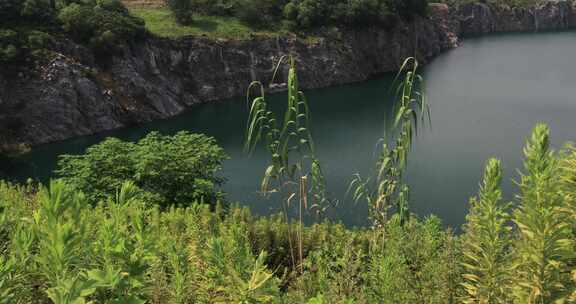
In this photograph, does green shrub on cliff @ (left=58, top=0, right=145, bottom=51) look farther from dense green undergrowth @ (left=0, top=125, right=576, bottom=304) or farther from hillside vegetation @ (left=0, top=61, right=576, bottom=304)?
dense green undergrowth @ (left=0, top=125, right=576, bottom=304)

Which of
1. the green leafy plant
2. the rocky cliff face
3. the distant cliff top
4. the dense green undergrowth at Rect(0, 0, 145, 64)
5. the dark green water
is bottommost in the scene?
the dark green water

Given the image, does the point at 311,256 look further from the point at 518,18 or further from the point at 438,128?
the point at 518,18

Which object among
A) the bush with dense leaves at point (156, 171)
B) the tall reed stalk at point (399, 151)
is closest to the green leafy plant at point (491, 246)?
the tall reed stalk at point (399, 151)

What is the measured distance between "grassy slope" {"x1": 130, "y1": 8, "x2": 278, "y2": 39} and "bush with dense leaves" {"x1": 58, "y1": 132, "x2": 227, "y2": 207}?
138 ft

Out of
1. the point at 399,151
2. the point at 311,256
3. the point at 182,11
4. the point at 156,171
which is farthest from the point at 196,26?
the point at 311,256

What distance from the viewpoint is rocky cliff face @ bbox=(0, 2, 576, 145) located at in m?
50.6

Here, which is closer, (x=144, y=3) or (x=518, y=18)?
(x=144, y=3)

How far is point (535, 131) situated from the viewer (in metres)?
6.09

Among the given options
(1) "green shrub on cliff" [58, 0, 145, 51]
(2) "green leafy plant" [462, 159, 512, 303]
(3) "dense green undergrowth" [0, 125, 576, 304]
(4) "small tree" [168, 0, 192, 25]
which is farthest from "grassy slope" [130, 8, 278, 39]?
(2) "green leafy plant" [462, 159, 512, 303]

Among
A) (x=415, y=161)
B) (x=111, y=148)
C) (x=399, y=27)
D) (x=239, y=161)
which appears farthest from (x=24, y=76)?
(x=399, y=27)

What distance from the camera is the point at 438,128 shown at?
49094 mm

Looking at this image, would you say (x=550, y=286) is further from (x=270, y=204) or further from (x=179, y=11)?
(x=179, y=11)

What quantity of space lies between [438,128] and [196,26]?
3823cm

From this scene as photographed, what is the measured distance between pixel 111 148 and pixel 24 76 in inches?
1178
